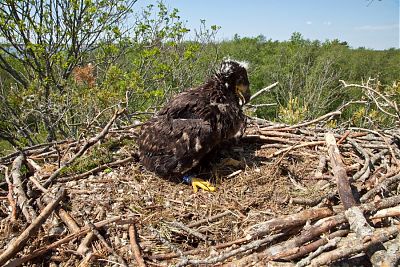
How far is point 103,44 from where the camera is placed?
1044 centimetres

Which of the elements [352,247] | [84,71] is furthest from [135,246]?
[84,71]

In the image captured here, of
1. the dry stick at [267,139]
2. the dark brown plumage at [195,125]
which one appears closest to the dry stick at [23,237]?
the dark brown plumage at [195,125]

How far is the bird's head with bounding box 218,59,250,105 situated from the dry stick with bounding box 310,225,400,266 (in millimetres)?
2032

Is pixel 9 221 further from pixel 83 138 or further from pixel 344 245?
pixel 344 245

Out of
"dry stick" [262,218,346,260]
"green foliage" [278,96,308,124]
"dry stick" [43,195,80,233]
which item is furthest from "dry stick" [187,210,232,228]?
"green foliage" [278,96,308,124]

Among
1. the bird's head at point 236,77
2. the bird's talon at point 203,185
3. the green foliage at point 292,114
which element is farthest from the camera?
the green foliage at point 292,114

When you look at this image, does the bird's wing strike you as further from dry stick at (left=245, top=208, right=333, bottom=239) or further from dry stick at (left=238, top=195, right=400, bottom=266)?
dry stick at (left=238, top=195, right=400, bottom=266)

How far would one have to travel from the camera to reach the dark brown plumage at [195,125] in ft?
11.2

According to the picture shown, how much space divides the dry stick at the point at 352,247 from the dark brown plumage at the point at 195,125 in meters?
1.53

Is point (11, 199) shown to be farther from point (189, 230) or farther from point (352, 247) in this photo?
point (352, 247)

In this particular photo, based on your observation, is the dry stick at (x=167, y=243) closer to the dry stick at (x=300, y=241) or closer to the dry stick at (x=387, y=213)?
the dry stick at (x=300, y=241)

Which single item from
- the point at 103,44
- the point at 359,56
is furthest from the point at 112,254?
the point at 359,56

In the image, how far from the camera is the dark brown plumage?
3416mm

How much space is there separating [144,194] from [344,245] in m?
1.76
